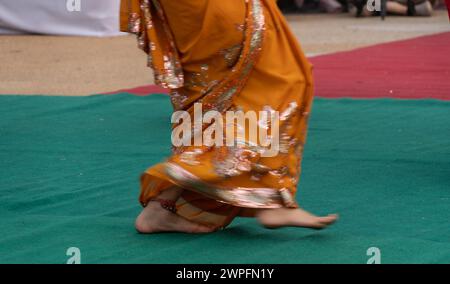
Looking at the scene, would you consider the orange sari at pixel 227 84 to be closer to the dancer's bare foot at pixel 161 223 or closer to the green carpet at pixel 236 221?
the dancer's bare foot at pixel 161 223

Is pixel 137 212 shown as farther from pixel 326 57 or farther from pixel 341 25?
pixel 341 25

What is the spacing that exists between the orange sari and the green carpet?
0.45 feet

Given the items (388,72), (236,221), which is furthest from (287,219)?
(388,72)

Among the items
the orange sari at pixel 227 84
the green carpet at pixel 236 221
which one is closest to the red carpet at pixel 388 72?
the green carpet at pixel 236 221

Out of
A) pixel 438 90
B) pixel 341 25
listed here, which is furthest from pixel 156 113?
pixel 341 25

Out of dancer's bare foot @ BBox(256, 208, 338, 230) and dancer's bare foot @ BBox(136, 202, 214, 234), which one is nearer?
dancer's bare foot @ BBox(256, 208, 338, 230)

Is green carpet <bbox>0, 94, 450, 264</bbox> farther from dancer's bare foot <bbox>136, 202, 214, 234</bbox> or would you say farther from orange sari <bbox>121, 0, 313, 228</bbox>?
orange sari <bbox>121, 0, 313, 228</bbox>

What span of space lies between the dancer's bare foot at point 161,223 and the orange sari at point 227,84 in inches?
0.8

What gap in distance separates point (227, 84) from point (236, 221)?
50 centimetres

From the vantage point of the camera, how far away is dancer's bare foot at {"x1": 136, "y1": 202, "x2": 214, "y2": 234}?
125 inches

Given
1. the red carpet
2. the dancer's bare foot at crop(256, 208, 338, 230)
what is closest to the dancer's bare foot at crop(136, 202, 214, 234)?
the dancer's bare foot at crop(256, 208, 338, 230)

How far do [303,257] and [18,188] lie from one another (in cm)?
135

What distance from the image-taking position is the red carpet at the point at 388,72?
6508 mm

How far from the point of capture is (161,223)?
10.4 feet
